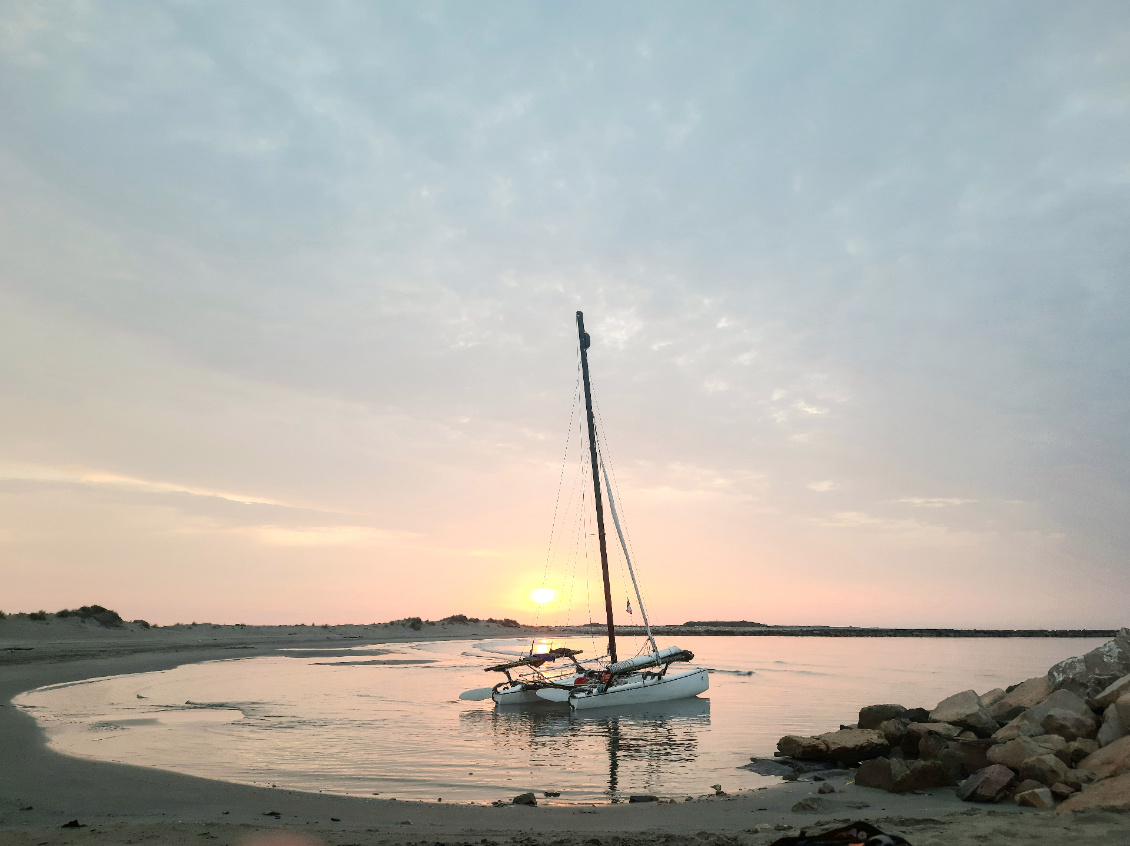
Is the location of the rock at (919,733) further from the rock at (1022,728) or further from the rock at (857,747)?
the rock at (1022,728)

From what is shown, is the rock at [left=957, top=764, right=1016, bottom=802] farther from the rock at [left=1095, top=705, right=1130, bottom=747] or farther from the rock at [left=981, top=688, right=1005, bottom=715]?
the rock at [left=981, top=688, right=1005, bottom=715]

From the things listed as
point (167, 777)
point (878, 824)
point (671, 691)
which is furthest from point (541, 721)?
point (878, 824)

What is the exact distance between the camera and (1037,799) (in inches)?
462

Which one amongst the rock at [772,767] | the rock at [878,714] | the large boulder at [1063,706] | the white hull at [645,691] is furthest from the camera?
the white hull at [645,691]

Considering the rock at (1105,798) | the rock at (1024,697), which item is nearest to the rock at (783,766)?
the rock at (1024,697)

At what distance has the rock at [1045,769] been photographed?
12320mm

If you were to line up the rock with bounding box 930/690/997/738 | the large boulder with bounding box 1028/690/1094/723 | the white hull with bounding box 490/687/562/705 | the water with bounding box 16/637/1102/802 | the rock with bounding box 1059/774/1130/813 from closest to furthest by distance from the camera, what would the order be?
the rock with bounding box 1059/774/1130/813 < the water with bounding box 16/637/1102/802 < the large boulder with bounding box 1028/690/1094/723 < the rock with bounding box 930/690/997/738 < the white hull with bounding box 490/687/562/705

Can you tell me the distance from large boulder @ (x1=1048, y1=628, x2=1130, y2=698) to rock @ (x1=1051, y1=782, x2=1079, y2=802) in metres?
7.79

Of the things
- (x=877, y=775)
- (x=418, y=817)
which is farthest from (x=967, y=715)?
(x=418, y=817)

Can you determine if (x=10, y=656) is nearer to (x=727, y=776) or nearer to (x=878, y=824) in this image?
(x=727, y=776)

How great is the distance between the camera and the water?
1605cm

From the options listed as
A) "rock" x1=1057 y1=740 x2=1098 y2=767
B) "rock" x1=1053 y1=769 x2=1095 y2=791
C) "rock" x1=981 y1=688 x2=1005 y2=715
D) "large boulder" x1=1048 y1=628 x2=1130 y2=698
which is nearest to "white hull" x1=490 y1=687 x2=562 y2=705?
"rock" x1=981 y1=688 x2=1005 y2=715

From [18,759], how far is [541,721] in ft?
61.3

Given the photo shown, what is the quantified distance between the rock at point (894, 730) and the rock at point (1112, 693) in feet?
13.9
